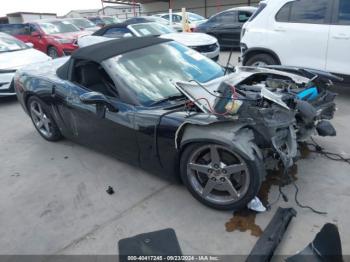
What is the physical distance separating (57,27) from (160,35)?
550 centimetres

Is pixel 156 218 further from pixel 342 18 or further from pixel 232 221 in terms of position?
pixel 342 18

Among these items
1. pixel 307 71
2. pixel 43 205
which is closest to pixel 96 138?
pixel 43 205

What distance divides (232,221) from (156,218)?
67 centimetres

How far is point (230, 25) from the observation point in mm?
11023

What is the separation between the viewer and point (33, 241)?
274cm

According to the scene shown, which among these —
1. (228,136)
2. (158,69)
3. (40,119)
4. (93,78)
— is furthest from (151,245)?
→ (40,119)

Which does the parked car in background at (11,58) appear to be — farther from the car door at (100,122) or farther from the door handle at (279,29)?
the door handle at (279,29)

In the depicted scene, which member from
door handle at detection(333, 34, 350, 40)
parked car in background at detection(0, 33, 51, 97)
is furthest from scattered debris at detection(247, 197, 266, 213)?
parked car in background at detection(0, 33, 51, 97)

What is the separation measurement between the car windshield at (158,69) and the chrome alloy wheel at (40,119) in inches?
64.9

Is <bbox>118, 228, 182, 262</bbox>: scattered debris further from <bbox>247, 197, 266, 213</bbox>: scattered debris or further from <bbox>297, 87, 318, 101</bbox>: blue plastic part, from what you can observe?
<bbox>297, 87, 318, 101</bbox>: blue plastic part

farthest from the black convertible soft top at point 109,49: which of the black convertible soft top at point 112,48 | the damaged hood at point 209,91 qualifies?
the damaged hood at point 209,91

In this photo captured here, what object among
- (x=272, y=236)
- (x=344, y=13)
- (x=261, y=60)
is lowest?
(x=272, y=236)

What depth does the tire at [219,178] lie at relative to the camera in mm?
2545

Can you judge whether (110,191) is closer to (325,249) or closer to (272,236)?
(272,236)
